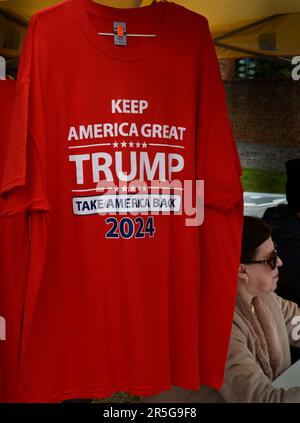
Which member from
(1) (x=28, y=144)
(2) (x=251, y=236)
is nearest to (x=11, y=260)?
(1) (x=28, y=144)

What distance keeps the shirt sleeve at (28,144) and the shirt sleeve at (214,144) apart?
18.1 inches

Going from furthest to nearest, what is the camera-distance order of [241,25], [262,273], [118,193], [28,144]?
[262,273] → [241,25] → [118,193] → [28,144]

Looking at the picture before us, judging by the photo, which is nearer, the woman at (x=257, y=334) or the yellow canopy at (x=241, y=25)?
the yellow canopy at (x=241, y=25)

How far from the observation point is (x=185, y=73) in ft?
5.35

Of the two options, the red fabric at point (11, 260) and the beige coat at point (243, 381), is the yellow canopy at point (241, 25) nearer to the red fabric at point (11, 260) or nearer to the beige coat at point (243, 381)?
the red fabric at point (11, 260)

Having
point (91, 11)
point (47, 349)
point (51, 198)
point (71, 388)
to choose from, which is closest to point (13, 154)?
point (51, 198)

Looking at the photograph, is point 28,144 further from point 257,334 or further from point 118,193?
point 257,334

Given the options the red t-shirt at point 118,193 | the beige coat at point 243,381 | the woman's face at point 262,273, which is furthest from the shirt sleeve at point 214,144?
the beige coat at point 243,381

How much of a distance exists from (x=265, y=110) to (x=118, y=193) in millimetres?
678

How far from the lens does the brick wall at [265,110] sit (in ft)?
6.42

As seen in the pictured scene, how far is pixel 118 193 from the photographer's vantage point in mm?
1630

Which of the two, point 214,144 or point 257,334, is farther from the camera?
point 257,334

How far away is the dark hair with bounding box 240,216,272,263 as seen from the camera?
1.98 m

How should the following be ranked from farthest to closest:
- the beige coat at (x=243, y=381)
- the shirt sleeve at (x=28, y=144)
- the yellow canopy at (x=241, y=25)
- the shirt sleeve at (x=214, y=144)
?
the beige coat at (x=243, y=381), the yellow canopy at (x=241, y=25), the shirt sleeve at (x=214, y=144), the shirt sleeve at (x=28, y=144)
